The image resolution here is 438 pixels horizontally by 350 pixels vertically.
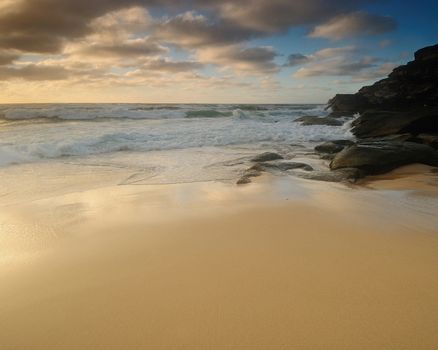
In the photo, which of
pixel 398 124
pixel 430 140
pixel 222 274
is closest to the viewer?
pixel 222 274

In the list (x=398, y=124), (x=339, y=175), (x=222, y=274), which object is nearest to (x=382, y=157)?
(x=339, y=175)

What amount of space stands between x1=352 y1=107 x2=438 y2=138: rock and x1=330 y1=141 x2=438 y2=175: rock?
5.60 meters

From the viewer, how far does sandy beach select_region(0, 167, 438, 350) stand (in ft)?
6.33

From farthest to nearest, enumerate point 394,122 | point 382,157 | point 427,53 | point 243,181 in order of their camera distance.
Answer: point 427,53, point 394,122, point 382,157, point 243,181

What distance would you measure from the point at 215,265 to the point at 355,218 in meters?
1.98

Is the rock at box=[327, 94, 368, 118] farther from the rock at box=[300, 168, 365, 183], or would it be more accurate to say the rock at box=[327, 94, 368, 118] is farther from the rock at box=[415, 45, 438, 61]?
the rock at box=[300, 168, 365, 183]

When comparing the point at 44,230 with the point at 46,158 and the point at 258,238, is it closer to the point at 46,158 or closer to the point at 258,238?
the point at 258,238

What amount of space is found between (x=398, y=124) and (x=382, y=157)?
6.82 m

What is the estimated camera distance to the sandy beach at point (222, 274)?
193cm

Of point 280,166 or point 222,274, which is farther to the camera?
point 280,166

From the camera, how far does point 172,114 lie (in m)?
33.3

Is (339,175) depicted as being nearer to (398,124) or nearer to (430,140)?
(430,140)

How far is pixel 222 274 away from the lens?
2.58 metres

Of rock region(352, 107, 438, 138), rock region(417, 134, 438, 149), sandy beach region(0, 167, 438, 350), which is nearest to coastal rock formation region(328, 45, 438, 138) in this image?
rock region(352, 107, 438, 138)
